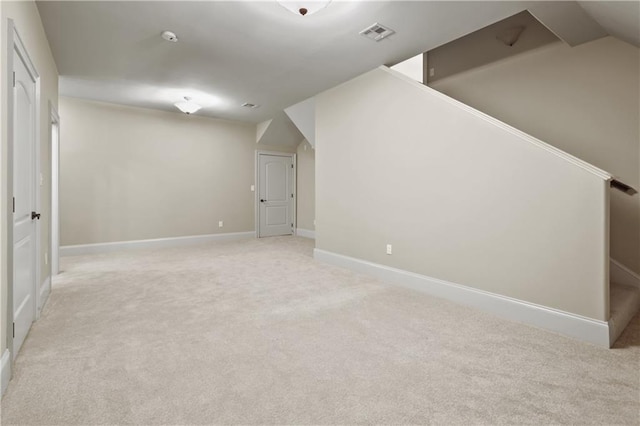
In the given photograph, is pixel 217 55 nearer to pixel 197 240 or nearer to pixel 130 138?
pixel 130 138

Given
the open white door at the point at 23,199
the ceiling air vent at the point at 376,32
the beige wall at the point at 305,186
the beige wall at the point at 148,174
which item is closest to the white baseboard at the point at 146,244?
the beige wall at the point at 148,174

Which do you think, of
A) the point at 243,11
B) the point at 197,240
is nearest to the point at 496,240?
the point at 243,11

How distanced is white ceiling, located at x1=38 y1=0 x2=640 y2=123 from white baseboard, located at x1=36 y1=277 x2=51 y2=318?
8.34 ft

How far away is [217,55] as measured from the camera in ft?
12.4

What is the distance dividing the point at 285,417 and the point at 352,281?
2.50 meters

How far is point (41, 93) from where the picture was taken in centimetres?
308

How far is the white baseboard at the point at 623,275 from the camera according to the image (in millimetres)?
3098

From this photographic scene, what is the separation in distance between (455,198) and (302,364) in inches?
89.2

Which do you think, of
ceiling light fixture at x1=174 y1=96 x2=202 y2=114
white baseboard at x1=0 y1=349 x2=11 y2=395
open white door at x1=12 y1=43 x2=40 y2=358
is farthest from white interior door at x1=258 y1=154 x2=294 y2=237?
white baseboard at x1=0 y1=349 x2=11 y2=395

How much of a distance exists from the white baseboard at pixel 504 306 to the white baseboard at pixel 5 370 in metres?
3.40

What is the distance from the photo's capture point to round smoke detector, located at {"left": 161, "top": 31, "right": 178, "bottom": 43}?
10.6ft

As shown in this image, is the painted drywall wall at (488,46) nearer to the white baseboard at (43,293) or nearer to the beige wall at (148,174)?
the beige wall at (148,174)

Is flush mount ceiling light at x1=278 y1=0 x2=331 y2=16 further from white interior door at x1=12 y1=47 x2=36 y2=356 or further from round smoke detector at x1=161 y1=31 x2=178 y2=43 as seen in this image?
white interior door at x1=12 y1=47 x2=36 y2=356

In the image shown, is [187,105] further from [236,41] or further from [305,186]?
[305,186]
